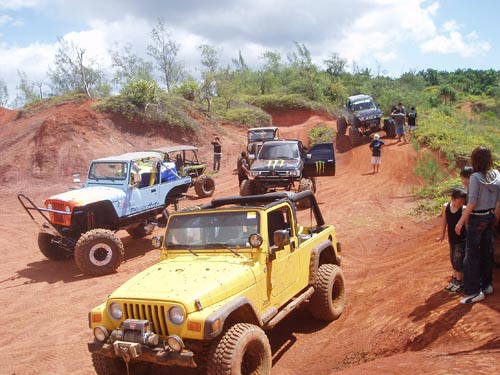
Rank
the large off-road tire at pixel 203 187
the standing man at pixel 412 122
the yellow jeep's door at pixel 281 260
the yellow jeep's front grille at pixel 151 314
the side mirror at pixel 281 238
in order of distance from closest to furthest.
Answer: the yellow jeep's front grille at pixel 151 314, the side mirror at pixel 281 238, the yellow jeep's door at pixel 281 260, the large off-road tire at pixel 203 187, the standing man at pixel 412 122

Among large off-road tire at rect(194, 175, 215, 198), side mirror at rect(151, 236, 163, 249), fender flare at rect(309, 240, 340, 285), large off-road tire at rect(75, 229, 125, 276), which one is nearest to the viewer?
side mirror at rect(151, 236, 163, 249)

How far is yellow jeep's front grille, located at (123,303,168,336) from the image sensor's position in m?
4.45

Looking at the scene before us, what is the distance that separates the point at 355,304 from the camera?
701 centimetres

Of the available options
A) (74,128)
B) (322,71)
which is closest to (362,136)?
(74,128)

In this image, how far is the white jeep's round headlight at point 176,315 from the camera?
14.3 feet

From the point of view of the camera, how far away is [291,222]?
238 inches

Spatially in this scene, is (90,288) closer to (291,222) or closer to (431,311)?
(291,222)

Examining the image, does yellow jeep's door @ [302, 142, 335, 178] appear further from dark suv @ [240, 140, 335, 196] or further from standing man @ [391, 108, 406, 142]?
standing man @ [391, 108, 406, 142]

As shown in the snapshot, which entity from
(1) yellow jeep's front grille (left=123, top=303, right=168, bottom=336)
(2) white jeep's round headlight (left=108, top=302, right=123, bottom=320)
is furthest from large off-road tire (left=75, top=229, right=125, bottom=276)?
(1) yellow jeep's front grille (left=123, top=303, right=168, bottom=336)

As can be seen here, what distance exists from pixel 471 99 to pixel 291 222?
4744 cm

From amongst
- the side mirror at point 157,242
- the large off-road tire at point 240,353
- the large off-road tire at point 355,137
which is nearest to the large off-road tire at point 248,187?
the side mirror at point 157,242

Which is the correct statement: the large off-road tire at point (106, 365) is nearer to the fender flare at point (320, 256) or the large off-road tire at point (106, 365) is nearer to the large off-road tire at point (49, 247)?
the fender flare at point (320, 256)

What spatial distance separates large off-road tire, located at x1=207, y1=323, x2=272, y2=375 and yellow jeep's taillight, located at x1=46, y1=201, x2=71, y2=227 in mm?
6391

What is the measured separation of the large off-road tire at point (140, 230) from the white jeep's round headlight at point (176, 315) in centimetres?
742
